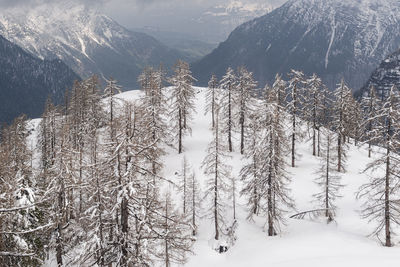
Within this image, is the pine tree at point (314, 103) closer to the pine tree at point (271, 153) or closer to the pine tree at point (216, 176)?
the pine tree at point (216, 176)

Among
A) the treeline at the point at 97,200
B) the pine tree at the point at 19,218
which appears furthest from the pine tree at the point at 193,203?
the pine tree at the point at 19,218

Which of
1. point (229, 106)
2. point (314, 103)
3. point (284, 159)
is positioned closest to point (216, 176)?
point (284, 159)

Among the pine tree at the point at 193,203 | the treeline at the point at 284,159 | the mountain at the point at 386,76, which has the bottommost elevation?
the pine tree at the point at 193,203

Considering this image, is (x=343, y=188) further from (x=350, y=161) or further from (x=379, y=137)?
(x=379, y=137)

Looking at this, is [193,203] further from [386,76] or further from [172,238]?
[386,76]

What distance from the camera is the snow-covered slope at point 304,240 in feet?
70.5

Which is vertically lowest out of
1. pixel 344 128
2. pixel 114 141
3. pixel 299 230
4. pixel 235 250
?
pixel 235 250

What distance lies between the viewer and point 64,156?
22375mm

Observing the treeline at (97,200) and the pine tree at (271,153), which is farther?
the pine tree at (271,153)

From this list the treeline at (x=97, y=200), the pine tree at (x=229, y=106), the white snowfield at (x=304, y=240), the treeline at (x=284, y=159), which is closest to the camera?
the treeline at (x=97, y=200)

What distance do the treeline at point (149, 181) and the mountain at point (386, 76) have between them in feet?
388

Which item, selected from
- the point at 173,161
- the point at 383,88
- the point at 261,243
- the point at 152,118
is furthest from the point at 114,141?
the point at 383,88

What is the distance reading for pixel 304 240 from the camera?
27.5 meters

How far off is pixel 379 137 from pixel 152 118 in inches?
1155
